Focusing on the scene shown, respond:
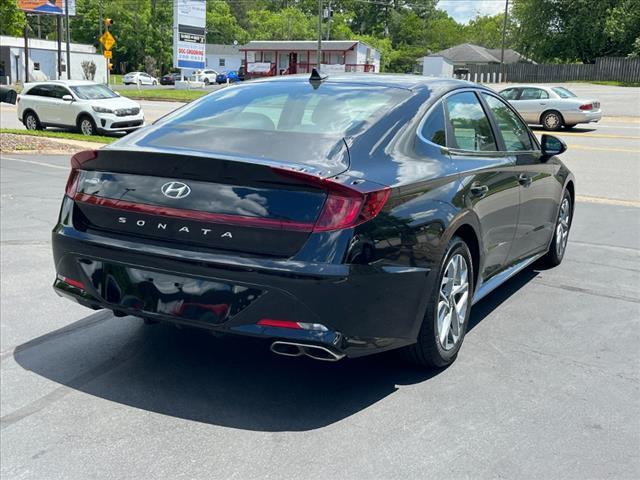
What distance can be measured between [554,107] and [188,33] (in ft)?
83.8

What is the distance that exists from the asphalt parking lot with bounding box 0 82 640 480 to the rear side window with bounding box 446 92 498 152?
4.16 ft

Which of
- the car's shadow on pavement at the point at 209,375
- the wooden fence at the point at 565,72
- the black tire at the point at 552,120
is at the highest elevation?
the wooden fence at the point at 565,72

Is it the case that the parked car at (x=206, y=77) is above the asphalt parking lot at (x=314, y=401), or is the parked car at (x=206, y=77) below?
above

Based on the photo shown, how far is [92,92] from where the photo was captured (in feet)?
69.9

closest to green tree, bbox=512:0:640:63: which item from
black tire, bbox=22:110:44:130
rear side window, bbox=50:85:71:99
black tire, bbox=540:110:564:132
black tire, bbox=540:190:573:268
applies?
black tire, bbox=540:110:564:132

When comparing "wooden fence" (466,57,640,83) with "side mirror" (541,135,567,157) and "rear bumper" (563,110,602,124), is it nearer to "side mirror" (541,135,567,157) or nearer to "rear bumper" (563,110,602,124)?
"rear bumper" (563,110,602,124)

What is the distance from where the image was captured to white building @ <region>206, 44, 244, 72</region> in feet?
327

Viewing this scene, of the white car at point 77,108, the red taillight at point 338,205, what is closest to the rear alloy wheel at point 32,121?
the white car at point 77,108

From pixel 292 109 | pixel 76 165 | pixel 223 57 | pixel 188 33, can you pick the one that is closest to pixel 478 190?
pixel 292 109

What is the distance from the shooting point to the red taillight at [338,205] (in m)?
3.31

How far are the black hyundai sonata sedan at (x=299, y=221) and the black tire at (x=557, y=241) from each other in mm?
2069

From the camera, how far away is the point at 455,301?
422 cm

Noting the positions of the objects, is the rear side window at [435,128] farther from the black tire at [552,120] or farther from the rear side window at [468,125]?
the black tire at [552,120]

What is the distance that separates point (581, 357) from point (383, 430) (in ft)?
5.50
